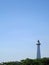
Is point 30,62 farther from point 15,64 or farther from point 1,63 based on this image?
point 1,63

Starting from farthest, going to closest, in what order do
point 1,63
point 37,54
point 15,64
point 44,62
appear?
1. point 1,63
2. point 37,54
3. point 15,64
4. point 44,62

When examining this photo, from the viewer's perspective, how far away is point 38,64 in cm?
5094

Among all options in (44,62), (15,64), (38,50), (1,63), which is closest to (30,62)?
(44,62)

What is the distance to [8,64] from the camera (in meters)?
67.8

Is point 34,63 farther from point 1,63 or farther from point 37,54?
point 1,63

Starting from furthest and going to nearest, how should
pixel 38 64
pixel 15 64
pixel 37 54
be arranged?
pixel 37 54 → pixel 15 64 → pixel 38 64

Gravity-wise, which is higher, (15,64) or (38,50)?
(38,50)

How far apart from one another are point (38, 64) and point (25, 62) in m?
3.35

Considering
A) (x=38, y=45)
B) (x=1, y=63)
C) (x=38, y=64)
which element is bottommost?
(x=38, y=64)

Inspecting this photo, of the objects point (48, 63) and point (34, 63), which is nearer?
point (34, 63)

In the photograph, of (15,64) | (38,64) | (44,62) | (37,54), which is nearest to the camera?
(38,64)

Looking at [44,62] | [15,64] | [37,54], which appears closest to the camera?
[44,62]

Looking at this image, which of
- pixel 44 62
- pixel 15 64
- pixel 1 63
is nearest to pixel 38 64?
pixel 44 62

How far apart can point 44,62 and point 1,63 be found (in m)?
23.8
